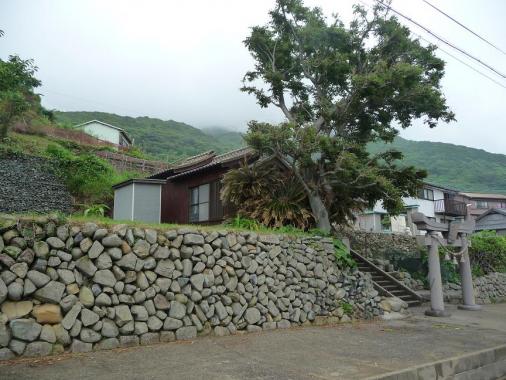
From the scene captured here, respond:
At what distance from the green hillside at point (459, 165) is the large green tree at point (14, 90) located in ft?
167

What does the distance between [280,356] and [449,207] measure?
34.7 m

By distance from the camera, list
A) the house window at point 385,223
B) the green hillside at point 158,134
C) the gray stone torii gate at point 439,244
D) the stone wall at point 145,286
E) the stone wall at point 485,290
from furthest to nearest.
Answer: the green hillside at point 158,134 → the house window at point 385,223 → the stone wall at point 485,290 → the gray stone torii gate at point 439,244 → the stone wall at point 145,286

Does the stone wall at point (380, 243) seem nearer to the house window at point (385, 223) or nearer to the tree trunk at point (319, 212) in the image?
the tree trunk at point (319, 212)

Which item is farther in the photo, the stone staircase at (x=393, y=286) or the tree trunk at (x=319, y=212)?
the stone staircase at (x=393, y=286)

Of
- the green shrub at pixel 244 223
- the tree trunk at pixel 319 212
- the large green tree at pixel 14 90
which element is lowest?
the green shrub at pixel 244 223

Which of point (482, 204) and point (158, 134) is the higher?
point (158, 134)

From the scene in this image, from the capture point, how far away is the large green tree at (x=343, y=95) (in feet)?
42.2

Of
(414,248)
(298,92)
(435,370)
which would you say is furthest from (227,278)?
(414,248)

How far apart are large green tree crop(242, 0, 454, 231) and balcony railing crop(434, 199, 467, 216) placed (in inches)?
919

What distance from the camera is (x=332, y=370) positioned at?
19.0 feet

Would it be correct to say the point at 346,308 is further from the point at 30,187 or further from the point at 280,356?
the point at 30,187

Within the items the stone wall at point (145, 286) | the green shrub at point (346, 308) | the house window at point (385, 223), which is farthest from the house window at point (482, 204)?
the stone wall at point (145, 286)

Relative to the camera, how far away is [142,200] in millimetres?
16484

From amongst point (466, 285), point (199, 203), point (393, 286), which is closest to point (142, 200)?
point (199, 203)
